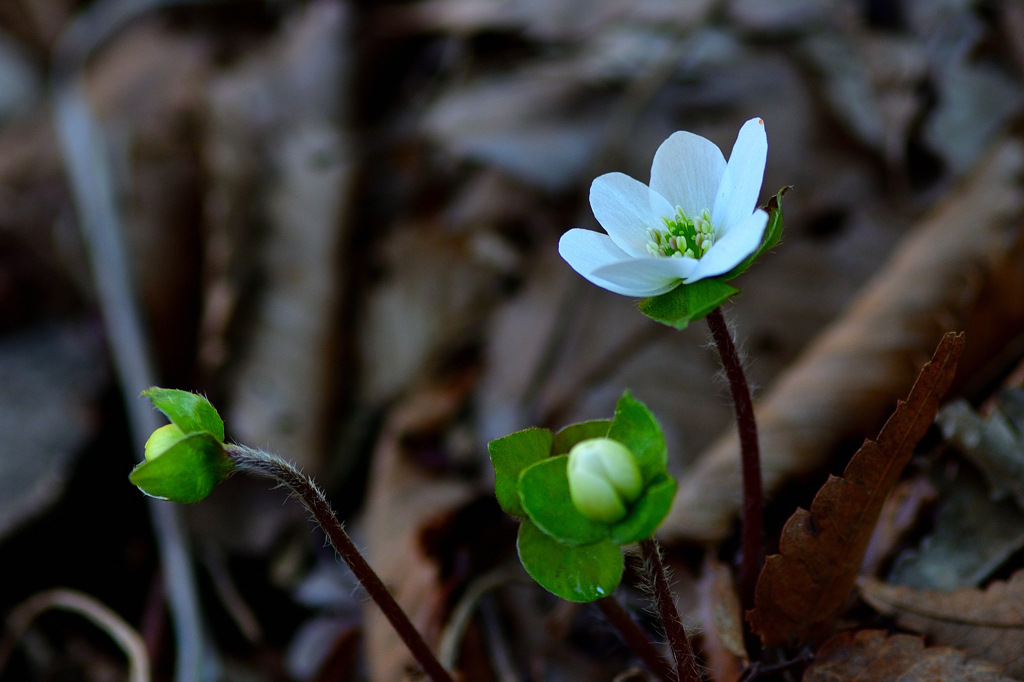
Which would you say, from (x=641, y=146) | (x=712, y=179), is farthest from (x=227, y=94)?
(x=712, y=179)

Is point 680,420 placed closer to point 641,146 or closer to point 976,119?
point 641,146

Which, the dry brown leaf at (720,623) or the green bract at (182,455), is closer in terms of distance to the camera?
the green bract at (182,455)

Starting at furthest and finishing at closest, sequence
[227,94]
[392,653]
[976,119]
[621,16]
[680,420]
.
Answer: [227,94] → [621,16] → [976,119] → [680,420] → [392,653]

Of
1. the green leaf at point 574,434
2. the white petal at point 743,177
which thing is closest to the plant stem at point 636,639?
the green leaf at point 574,434

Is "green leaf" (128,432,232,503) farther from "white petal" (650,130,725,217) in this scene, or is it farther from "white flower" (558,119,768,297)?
"white petal" (650,130,725,217)

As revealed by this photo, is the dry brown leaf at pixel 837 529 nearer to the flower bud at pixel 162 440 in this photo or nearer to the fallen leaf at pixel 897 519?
the fallen leaf at pixel 897 519

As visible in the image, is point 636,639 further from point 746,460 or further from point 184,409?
point 184,409
